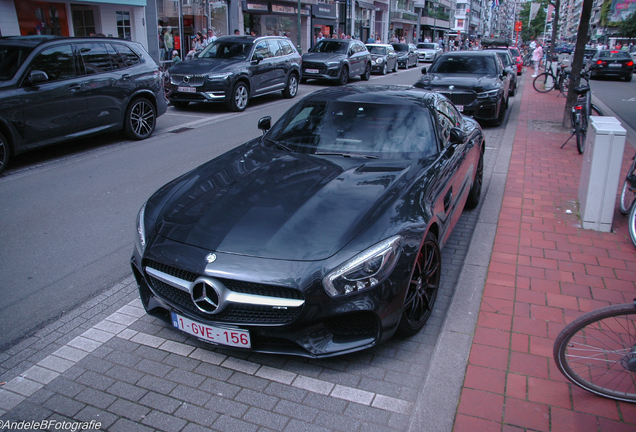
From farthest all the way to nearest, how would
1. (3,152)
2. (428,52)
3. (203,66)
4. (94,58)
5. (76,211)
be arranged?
(428,52), (203,66), (94,58), (3,152), (76,211)

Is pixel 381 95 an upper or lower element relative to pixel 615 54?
lower

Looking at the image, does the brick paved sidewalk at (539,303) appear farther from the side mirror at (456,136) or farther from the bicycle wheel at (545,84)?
the bicycle wheel at (545,84)

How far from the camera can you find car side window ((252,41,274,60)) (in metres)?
13.9

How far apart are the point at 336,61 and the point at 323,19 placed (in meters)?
23.5

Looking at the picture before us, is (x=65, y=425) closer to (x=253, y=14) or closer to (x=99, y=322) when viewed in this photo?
(x=99, y=322)

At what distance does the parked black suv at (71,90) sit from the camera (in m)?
7.41

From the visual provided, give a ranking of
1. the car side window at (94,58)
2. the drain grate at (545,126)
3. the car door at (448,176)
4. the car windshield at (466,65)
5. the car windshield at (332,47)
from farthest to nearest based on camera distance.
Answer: the car windshield at (332,47), the car windshield at (466,65), the drain grate at (545,126), the car side window at (94,58), the car door at (448,176)

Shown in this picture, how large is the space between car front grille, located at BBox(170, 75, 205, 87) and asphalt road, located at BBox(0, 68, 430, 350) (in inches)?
80.1

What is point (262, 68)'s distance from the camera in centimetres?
1398

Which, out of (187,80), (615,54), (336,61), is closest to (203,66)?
(187,80)

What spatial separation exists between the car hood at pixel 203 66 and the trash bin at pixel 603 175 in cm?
948

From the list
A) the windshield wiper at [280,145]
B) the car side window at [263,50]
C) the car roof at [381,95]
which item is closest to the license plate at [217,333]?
the windshield wiper at [280,145]

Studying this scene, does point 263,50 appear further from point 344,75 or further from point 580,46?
point 580,46

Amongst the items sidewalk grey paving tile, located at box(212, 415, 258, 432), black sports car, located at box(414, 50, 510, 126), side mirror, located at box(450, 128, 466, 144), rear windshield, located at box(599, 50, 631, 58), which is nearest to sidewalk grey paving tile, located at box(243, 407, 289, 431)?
sidewalk grey paving tile, located at box(212, 415, 258, 432)
